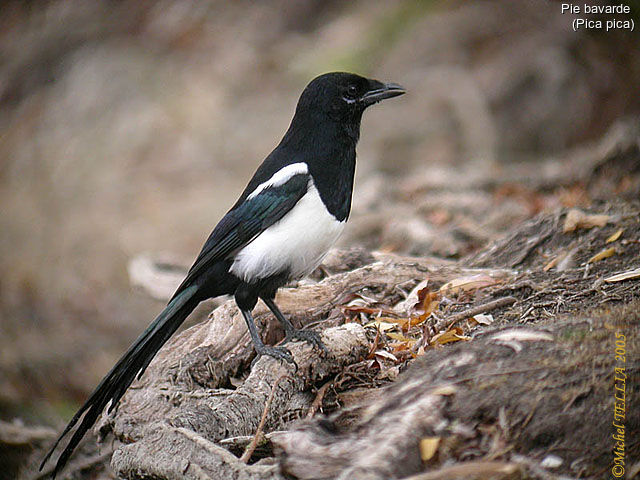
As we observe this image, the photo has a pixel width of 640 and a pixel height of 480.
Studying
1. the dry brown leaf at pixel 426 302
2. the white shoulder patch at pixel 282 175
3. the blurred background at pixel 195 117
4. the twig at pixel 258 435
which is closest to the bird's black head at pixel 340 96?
the white shoulder patch at pixel 282 175

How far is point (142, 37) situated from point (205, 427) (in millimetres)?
7778

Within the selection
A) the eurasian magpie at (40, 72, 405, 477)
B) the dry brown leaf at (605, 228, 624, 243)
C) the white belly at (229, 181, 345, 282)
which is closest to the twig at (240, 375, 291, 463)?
the eurasian magpie at (40, 72, 405, 477)

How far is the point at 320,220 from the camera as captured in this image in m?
2.93

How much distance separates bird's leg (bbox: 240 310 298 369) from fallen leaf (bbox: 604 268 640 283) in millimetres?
1201

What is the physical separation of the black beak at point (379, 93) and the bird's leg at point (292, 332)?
98 centimetres

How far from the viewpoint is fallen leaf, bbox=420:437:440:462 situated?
164cm

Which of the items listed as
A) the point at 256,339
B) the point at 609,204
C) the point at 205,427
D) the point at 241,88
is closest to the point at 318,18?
the point at 241,88

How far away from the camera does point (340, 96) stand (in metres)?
3.19

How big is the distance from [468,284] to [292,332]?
80cm

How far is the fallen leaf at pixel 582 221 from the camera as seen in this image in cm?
337

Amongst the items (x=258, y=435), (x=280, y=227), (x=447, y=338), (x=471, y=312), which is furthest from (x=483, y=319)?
(x=258, y=435)

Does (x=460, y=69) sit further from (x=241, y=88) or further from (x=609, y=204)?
(x=609, y=204)

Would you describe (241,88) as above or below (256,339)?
above

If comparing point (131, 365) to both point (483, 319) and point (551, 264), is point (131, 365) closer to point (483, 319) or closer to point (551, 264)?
point (483, 319)
